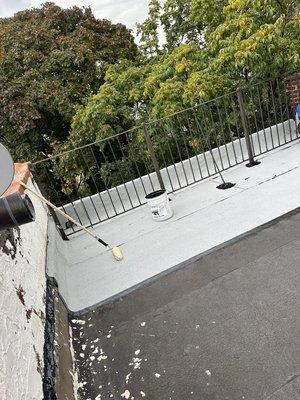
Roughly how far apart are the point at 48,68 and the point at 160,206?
756 cm

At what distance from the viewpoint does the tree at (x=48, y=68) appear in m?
9.78

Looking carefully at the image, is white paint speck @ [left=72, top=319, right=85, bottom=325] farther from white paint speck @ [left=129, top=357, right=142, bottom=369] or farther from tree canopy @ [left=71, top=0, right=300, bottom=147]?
tree canopy @ [left=71, top=0, right=300, bottom=147]

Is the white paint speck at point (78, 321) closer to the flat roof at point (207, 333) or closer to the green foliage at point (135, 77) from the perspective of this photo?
the flat roof at point (207, 333)

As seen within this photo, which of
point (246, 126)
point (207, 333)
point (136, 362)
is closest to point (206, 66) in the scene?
point (246, 126)

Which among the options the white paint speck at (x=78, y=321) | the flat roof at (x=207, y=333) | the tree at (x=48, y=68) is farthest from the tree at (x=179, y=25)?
the white paint speck at (x=78, y=321)

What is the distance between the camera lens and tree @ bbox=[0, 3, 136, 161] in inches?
A: 385

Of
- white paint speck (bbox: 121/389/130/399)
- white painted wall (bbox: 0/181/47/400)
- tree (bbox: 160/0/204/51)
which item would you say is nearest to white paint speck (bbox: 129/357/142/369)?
white paint speck (bbox: 121/389/130/399)

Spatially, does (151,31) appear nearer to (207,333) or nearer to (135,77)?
(135,77)

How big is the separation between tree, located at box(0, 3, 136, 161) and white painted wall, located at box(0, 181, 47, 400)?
7605 mm

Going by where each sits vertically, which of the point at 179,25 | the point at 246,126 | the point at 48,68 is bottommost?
the point at 246,126

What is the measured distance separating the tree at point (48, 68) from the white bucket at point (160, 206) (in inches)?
233

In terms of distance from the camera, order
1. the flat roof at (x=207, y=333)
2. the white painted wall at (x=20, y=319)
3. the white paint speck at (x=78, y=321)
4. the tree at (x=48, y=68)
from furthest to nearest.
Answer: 1. the tree at (x=48, y=68)
2. the white paint speck at (x=78, y=321)
3. the flat roof at (x=207, y=333)
4. the white painted wall at (x=20, y=319)

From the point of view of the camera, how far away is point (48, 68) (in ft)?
34.1

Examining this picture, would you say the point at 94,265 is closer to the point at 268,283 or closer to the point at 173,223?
the point at 173,223
